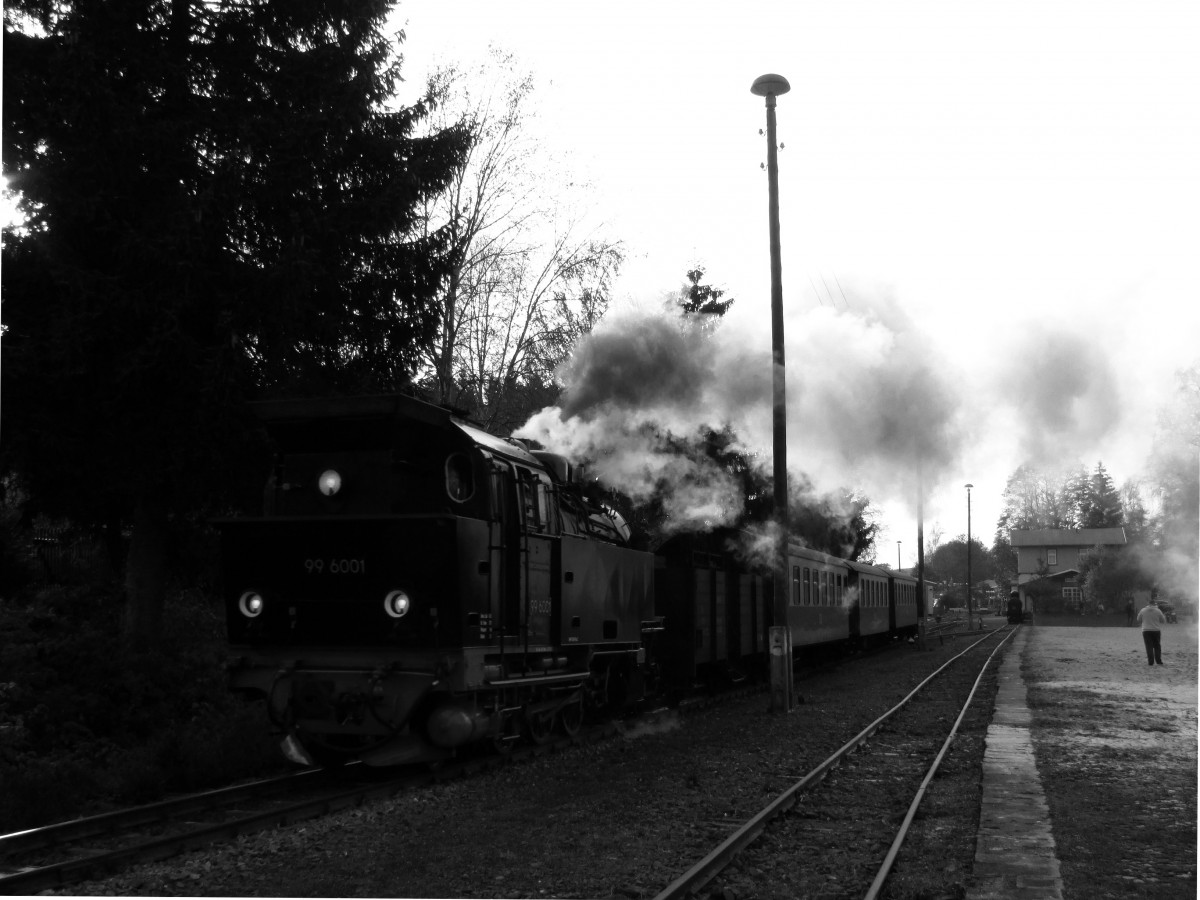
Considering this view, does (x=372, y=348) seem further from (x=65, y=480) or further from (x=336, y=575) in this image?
(x=336, y=575)

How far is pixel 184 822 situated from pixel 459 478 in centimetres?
330

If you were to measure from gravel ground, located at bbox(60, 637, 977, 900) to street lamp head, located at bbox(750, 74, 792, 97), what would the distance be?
8470 millimetres

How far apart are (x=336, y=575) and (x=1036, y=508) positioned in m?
63.7

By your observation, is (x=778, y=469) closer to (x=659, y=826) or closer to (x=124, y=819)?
(x=659, y=826)

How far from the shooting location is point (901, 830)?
7406 millimetres

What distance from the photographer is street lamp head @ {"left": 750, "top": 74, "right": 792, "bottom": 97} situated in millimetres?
14523

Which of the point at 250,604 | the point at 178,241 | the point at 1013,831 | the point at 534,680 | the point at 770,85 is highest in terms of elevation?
the point at 770,85

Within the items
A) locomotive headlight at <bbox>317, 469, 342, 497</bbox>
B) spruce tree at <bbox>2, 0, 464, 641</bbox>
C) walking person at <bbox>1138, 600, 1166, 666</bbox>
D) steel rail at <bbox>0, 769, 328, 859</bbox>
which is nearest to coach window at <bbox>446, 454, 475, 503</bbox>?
locomotive headlight at <bbox>317, 469, 342, 497</bbox>

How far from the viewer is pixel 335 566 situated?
8898 mm

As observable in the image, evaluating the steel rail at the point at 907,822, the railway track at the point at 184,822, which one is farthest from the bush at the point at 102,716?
the steel rail at the point at 907,822

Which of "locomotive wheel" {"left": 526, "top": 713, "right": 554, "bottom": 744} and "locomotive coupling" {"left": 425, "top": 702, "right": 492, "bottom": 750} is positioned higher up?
"locomotive coupling" {"left": 425, "top": 702, "right": 492, "bottom": 750}

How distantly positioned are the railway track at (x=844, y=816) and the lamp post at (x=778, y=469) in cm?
147

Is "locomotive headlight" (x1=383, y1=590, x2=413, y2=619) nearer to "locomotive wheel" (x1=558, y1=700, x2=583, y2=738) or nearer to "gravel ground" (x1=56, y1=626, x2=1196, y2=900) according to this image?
"gravel ground" (x1=56, y1=626, x2=1196, y2=900)

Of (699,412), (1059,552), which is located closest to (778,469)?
(699,412)
